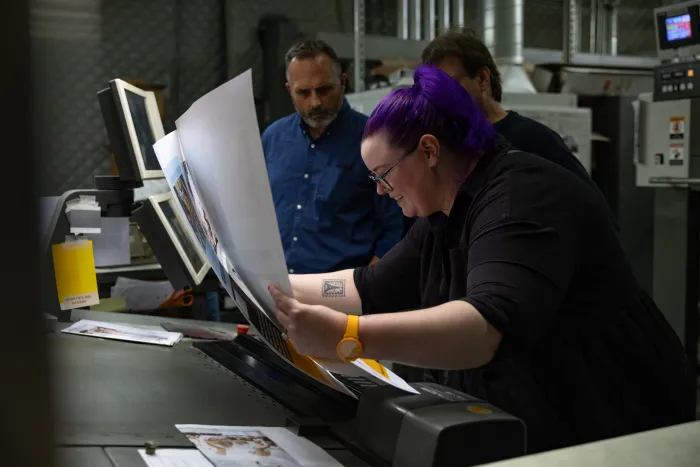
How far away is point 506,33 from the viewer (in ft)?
16.1

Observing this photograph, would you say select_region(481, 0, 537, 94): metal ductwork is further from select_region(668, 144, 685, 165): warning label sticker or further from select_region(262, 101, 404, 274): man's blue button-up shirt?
select_region(262, 101, 404, 274): man's blue button-up shirt

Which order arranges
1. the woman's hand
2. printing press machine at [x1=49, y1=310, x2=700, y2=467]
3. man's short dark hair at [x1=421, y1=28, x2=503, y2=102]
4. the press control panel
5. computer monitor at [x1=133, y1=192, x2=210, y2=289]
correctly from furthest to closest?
the press control panel → man's short dark hair at [x1=421, y1=28, x2=503, y2=102] → computer monitor at [x1=133, y1=192, x2=210, y2=289] → the woman's hand → printing press machine at [x1=49, y1=310, x2=700, y2=467]

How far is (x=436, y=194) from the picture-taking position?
1223 mm

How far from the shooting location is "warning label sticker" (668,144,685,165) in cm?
395

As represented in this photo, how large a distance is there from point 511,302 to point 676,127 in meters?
3.50

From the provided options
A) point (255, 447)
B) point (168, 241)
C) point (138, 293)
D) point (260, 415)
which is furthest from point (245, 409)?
point (138, 293)

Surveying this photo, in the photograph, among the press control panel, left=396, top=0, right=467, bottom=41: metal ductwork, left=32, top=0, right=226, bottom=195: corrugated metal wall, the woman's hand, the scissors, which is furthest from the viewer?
left=396, top=0, right=467, bottom=41: metal ductwork

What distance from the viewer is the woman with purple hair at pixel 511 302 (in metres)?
0.93

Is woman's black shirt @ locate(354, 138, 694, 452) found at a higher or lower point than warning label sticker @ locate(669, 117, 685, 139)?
lower

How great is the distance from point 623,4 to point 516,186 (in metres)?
6.30

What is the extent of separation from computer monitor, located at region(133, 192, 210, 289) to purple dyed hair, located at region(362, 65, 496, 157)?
79cm

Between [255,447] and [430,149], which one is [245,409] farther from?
[430,149]

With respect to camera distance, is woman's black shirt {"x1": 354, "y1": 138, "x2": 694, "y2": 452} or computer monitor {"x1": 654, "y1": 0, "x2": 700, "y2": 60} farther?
computer monitor {"x1": 654, "y1": 0, "x2": 700, "y2": 60}

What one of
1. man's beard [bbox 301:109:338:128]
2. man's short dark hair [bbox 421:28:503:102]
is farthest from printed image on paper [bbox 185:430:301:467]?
man's beard [bbox 301:109:338:128]
